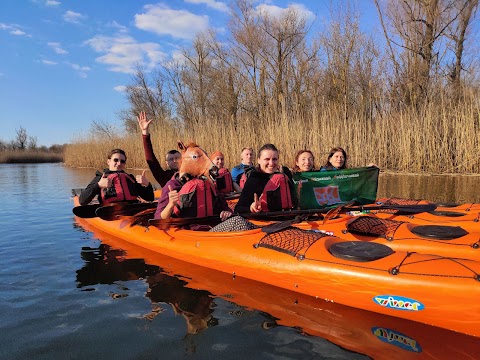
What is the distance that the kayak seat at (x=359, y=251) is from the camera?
2.74 meters

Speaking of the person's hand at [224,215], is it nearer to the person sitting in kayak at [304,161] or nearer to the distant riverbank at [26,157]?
the person sitting in kayak at [304,161]

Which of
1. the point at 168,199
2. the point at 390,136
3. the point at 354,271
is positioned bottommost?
the point at 354,271

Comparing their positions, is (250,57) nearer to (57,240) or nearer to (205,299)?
(57,240)

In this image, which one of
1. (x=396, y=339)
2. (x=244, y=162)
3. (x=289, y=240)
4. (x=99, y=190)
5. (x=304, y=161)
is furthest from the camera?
(x=244, y=162)

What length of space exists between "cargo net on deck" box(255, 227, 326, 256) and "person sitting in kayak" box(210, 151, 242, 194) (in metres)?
3.01

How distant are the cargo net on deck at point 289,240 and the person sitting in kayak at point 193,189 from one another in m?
0.76

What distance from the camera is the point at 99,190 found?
16.6 feet

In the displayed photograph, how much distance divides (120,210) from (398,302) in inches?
146

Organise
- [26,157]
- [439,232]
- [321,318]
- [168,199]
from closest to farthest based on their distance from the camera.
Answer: [321,318] < [439,232] < [168,199] < [26,157]

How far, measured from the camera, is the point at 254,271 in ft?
10.7

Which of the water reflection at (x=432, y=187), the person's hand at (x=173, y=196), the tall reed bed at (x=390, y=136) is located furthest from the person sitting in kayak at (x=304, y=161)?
the tall reed bed at (x=390, y=136)

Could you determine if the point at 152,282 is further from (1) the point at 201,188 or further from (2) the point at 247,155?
(2) the point at 247,155

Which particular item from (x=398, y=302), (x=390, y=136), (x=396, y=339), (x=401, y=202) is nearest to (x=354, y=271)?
(x=398, y=302)

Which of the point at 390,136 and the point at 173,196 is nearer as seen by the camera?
the point at 173,196
